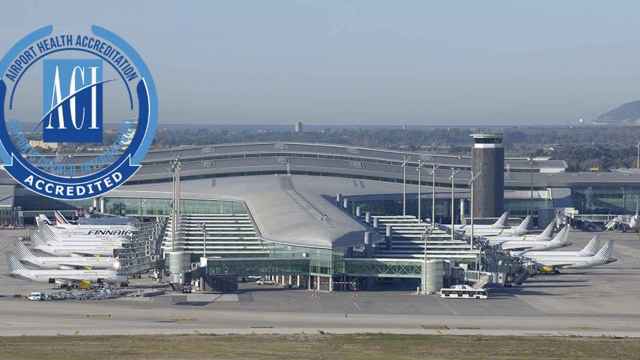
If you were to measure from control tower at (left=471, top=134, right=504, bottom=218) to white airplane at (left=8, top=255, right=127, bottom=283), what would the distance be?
68.2m

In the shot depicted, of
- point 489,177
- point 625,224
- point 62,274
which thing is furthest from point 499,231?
point 62,274

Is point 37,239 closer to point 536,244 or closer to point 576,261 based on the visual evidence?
point 536,244

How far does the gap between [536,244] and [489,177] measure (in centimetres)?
3143

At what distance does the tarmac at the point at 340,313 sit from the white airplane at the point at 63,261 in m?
5.13

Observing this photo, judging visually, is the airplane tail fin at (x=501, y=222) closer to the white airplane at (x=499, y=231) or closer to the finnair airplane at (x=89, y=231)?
the white airplane at (x=499, y=231)

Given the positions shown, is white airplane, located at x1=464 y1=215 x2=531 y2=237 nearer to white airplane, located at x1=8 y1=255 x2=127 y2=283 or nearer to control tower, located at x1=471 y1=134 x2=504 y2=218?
control tower, located at x1=471 y1=134 x2=504 y2=218

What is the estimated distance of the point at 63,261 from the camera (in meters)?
123

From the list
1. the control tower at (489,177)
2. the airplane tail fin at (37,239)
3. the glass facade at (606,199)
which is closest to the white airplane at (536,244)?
the control tower at (489,177)

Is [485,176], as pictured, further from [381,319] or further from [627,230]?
[381,319]

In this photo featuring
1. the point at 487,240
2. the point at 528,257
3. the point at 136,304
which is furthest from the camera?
the point at 487,240

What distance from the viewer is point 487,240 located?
144250 mm

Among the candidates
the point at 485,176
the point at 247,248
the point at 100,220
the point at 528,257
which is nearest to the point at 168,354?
the point at 247,248

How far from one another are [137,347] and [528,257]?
59003 millimetres

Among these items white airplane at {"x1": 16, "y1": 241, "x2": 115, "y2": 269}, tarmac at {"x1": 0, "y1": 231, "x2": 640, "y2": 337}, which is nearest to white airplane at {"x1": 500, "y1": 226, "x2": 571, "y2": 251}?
tarmac at {"x1": 0, "y1": 231, "x2": 640, "y2": 337}
